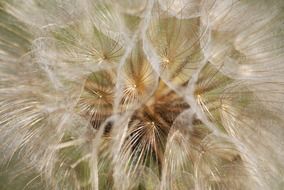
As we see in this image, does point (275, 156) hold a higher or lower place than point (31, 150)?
lower

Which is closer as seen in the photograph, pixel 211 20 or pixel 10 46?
pixel 211 20

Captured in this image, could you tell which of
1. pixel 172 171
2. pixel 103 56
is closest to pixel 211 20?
pixel 103 56

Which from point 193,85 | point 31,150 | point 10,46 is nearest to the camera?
point 193,85

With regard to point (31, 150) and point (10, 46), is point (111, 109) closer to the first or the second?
point (31, 150)

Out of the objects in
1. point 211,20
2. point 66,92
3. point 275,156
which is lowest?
point 275,156

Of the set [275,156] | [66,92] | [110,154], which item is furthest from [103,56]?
[275,156]

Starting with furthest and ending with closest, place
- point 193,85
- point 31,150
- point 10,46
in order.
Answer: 1. point 10,46
2. point 31,150
3. point 193,85
